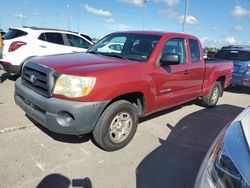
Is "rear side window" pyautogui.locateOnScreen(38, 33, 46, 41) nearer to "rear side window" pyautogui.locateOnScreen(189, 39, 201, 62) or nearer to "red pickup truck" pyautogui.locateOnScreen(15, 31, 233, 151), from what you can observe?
"red pickup truck" pyautogui.locateOnScreen(15, 31, 233, 151)

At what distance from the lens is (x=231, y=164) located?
5.36 ft

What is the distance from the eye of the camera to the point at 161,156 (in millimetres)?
3695

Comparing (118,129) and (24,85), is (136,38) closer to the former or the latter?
(118,129)

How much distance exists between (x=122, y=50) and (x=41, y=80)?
1659mm

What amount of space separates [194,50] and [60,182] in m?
→ 3.96

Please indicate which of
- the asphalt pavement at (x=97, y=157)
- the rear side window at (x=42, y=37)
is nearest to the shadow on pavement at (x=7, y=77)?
the rear side window at (x=42, y=37)

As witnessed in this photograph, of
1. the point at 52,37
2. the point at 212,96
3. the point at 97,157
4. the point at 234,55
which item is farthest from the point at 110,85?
the point at 234,55

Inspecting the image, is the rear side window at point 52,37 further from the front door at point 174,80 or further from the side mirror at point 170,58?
the side mirror at point 170,58

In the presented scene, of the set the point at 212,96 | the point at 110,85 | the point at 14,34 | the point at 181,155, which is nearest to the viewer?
the point at 110,85

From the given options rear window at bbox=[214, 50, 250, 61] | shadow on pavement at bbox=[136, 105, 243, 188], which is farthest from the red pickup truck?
rear window at bbox=[214, 50, 250, 61]

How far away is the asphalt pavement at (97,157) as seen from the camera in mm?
2936

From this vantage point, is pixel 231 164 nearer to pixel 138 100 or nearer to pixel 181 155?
pixel 181 155

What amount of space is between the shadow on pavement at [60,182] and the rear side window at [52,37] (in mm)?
5693

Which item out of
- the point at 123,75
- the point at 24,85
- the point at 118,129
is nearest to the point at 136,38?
the point at 123,75
